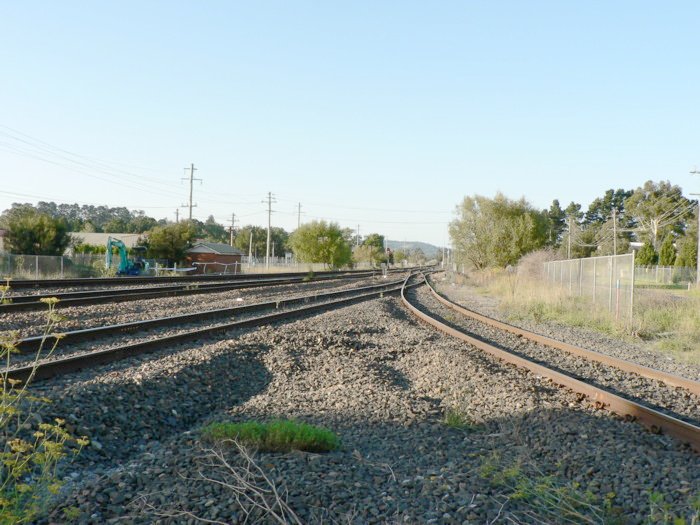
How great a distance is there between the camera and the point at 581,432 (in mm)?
7125

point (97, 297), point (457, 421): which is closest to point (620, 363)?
point (457, 421)

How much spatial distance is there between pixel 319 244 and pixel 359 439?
81675 mm

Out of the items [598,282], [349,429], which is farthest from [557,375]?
[598,282]

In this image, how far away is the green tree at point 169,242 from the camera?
59.8m

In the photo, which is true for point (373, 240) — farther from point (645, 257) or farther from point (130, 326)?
point (130, 326)

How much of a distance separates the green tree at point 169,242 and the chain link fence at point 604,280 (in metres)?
36.2

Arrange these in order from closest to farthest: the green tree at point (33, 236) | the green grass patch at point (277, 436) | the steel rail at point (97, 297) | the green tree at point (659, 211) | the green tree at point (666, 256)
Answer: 1. the green grass patch at point (277, 436)
2. the steel rail at point (97, 297)
3. the green tree at point (33, 236)
4. the green tree at point (666, 256)
5. the green tree at point (659, 211)

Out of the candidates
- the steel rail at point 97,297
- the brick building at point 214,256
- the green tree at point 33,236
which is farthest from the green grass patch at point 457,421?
the brick building at point 214,256

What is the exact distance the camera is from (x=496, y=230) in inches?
2317

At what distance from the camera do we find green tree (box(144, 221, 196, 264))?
59750mm

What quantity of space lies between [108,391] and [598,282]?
834 inches

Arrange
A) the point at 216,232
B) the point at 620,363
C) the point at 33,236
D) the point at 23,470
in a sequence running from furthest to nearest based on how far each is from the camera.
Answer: the point at 216,232
the point at 33,236
the point at 620,363
the point at 23,470

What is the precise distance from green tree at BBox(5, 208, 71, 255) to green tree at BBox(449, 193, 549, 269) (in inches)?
1371

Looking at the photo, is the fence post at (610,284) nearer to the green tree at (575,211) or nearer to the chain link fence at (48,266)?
the chain link fence at (48,266)
